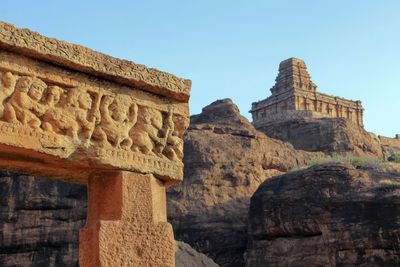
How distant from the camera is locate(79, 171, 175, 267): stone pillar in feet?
15.7

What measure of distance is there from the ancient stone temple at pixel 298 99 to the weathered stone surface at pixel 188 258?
29860 mm

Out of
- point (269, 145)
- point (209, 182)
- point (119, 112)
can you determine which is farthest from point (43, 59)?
point (269, 145)

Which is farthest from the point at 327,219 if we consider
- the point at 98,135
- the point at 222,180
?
the point at 98,135

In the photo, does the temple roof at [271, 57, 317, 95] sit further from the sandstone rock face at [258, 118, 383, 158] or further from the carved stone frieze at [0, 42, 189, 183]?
the carved stone frieze at [0, 42, 189, 183]

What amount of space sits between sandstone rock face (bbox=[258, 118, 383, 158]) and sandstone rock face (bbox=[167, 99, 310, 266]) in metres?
4.07

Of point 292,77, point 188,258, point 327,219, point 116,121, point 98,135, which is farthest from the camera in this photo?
point 292,77

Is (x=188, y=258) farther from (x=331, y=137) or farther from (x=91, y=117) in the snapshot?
(x=331, y=137)

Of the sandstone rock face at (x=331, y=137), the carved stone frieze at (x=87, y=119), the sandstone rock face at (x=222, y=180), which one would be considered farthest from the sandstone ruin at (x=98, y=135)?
the sandstone rock face at (x=331, y=137)

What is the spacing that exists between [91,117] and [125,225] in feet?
3.83

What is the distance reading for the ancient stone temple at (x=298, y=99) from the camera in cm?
4456

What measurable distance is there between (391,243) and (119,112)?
9.93m

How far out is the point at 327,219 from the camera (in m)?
14.0

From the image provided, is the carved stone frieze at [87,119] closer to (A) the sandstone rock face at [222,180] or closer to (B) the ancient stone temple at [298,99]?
(A) the sandstone rock face at [222,180]

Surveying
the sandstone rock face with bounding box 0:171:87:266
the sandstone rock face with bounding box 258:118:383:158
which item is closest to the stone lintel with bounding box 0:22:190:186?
the sandstone rock face with bounding box 0:171:87:266
